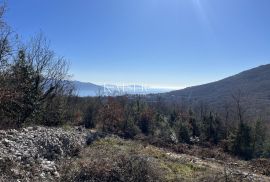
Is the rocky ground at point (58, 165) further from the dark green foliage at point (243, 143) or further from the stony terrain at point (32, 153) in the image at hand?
the dark green foliage at point (243, 143)

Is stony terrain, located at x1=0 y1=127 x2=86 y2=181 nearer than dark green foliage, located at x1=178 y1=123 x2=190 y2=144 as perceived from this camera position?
Yes

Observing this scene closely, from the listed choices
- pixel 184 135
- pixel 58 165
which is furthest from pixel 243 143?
pixel 58 165

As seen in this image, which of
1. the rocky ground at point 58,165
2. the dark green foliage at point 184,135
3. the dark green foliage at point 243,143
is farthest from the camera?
the dark green foliage at point 184,135

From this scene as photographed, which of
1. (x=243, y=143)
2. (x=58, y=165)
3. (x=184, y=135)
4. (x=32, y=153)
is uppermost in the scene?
(x=32, y=153)

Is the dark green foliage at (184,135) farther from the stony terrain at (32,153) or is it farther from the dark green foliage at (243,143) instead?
the stony terrain at (32,153)

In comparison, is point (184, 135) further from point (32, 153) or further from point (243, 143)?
point (32, 153)

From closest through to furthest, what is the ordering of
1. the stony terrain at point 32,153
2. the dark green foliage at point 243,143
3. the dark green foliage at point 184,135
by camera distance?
the stony terrain at point 32,153
the dark green foliage at point 243,143
the dark green foliage at point 184,135

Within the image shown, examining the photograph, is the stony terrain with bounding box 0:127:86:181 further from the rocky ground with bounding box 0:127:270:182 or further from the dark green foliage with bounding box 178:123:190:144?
the dark green foliage with bounding box 178:123:190:144

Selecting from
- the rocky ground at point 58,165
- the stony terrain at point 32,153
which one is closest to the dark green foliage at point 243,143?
the rocky ground at point 58,165

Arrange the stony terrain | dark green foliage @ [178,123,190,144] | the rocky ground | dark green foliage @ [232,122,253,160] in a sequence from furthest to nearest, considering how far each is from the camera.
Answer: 1. dark green foliage @ [178,123,190,144]
2. dark green foliage @ [232,122,253,160]
3. the rocky ground
4. the stony terrain

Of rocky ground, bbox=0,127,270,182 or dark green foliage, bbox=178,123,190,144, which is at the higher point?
rocky ground, bbox=0,127,270,182

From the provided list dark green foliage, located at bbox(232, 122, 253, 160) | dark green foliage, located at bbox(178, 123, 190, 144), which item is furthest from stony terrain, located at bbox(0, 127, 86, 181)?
dark green foliage, located at bbox(178, 123, 190, 144)

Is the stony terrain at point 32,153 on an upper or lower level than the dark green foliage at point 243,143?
upper

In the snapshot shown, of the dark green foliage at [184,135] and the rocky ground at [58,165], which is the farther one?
the dark green foliage at [184,135]
